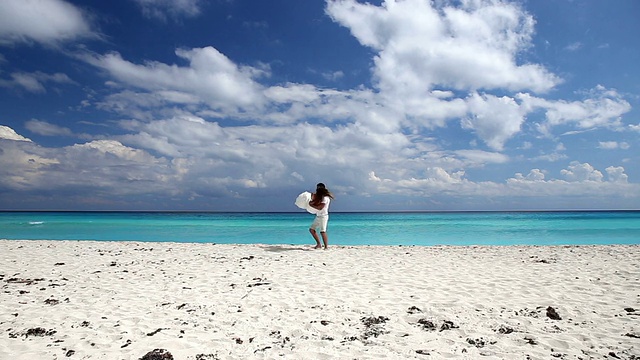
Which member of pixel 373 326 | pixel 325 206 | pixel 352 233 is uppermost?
pixel 325 206

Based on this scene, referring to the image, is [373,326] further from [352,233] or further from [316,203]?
[352,233]

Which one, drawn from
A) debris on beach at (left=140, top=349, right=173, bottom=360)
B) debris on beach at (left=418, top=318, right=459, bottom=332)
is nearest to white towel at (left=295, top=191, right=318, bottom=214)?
debris on beach at (left=418, top=318, right=459, bottom=332)

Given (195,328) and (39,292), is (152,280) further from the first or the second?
(195,328)

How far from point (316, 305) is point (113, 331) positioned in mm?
3113

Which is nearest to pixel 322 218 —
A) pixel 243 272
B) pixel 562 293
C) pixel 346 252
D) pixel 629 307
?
pixel 346 252

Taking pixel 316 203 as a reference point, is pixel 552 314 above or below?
below

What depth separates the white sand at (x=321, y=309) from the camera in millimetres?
4590

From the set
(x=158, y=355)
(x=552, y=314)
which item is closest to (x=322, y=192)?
(x=552, y=314)

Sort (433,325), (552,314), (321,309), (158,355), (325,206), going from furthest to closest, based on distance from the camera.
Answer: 1. (325,206)
2. (321,309)
3. (552,314)
4. (433,325)
5. (158,355)

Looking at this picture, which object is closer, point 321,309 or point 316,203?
point 321,309

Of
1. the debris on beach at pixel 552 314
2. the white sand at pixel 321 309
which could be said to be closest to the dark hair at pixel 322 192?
the white sand at pixel 321 309

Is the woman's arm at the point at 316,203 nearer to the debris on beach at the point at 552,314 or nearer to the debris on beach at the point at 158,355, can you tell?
the debris on beach at the point at 552,314

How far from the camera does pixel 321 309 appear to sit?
601cm

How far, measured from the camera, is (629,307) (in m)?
5.89
